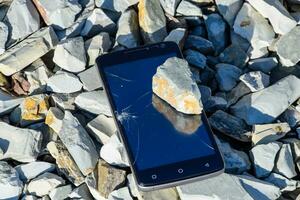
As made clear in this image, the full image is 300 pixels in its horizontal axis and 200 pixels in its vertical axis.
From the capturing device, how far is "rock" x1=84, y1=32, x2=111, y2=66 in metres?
1.82

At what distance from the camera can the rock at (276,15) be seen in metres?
1.85

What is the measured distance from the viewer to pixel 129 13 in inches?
74.1

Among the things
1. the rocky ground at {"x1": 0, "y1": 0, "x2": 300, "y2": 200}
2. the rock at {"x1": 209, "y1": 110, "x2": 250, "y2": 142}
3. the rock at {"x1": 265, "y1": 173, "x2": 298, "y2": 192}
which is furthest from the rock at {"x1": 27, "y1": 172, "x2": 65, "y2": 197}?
the rock at {"x1": 265, "y1": 173, "x2": 298, "y2": 192}

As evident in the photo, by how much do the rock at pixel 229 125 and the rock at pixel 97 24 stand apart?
395 mm

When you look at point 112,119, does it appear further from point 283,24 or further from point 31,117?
point 283,24

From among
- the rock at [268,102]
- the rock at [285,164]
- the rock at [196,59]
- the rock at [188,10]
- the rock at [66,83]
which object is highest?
the rock at [188,10]

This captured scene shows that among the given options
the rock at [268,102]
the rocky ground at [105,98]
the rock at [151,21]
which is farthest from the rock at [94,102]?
the rock at [268,102]

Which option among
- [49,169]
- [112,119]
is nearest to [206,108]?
[112,119]

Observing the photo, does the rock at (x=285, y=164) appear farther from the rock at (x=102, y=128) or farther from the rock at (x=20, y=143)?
the rock at (x=20, y=143)

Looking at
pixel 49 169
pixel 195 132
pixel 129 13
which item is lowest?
pixel 49 169

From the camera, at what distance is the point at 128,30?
1.84 meters

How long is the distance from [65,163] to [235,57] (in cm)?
54

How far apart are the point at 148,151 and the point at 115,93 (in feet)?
0.60

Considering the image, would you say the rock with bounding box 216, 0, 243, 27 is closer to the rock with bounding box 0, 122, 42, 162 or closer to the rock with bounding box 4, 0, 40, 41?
the rock with bounding box 4, 0, 40, 41
